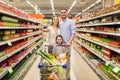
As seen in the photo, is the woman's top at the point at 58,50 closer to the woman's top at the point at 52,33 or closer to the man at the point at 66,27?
the woman's top at the point at 52,33

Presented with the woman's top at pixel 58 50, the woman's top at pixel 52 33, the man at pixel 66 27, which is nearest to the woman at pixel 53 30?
the woman's top at pixel 52 33

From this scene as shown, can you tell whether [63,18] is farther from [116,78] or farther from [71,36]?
[116,78]

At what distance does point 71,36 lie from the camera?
5.27 meters

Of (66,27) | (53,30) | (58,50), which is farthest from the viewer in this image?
(66,27)

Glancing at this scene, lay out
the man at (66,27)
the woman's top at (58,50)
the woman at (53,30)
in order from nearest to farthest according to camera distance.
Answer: the woman's top at (58,50), the woman at (53,30), the man at (66,27)

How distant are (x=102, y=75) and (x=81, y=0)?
41.7 feet

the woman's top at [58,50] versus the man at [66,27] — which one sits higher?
the man at [66,27]

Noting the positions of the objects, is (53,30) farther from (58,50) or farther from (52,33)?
(58,50)

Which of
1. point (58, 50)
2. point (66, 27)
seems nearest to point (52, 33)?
point (66, 27)

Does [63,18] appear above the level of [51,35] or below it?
above

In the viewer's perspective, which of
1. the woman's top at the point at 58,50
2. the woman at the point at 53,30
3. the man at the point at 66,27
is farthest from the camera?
the man at the point at 66,27

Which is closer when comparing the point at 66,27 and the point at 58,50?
the point at 58,50

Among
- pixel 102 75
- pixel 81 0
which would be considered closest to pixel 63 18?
pixel 102 75

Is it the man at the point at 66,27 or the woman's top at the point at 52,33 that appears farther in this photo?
the man at the point at 66,27
